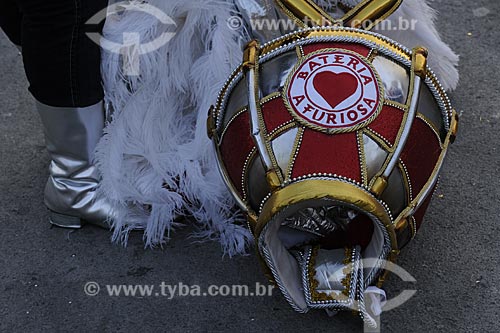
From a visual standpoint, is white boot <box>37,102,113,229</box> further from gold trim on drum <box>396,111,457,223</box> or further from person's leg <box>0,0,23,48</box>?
gold trim on drum <box>396,111,457,223</box>

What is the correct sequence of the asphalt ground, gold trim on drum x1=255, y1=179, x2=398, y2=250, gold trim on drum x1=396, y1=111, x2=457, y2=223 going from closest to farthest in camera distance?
gold trim on drum x1=255, y1=179, x2=398, y2=250, gold trim on drum x1=396, y1=111, x2=457, y2=223, the asphalt ground

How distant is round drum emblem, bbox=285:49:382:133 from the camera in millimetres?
1321

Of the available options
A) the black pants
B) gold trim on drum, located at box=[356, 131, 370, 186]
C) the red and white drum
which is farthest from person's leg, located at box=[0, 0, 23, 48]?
gold trim on drum, located at box=[356, 131, 370, 186]

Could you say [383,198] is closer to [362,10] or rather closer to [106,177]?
[362,10]

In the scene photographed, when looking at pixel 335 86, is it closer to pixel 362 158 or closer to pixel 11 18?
pixel 362 158

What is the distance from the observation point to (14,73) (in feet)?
7.68

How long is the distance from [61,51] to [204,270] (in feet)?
1.79

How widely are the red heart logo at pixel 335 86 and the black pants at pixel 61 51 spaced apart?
0.56 metres

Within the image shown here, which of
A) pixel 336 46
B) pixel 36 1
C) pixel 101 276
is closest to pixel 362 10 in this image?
pixel 336 46

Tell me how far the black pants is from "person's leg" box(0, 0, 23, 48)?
0.29 feet

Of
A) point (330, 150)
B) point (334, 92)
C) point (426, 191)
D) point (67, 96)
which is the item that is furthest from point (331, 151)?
point (67, 96)

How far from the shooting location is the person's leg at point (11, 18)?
1776 millimetres

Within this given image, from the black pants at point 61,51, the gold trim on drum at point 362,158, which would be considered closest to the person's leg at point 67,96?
the black pants at point 61,51

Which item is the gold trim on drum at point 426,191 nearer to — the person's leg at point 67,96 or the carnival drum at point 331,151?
the carnival drum at point 331,151
